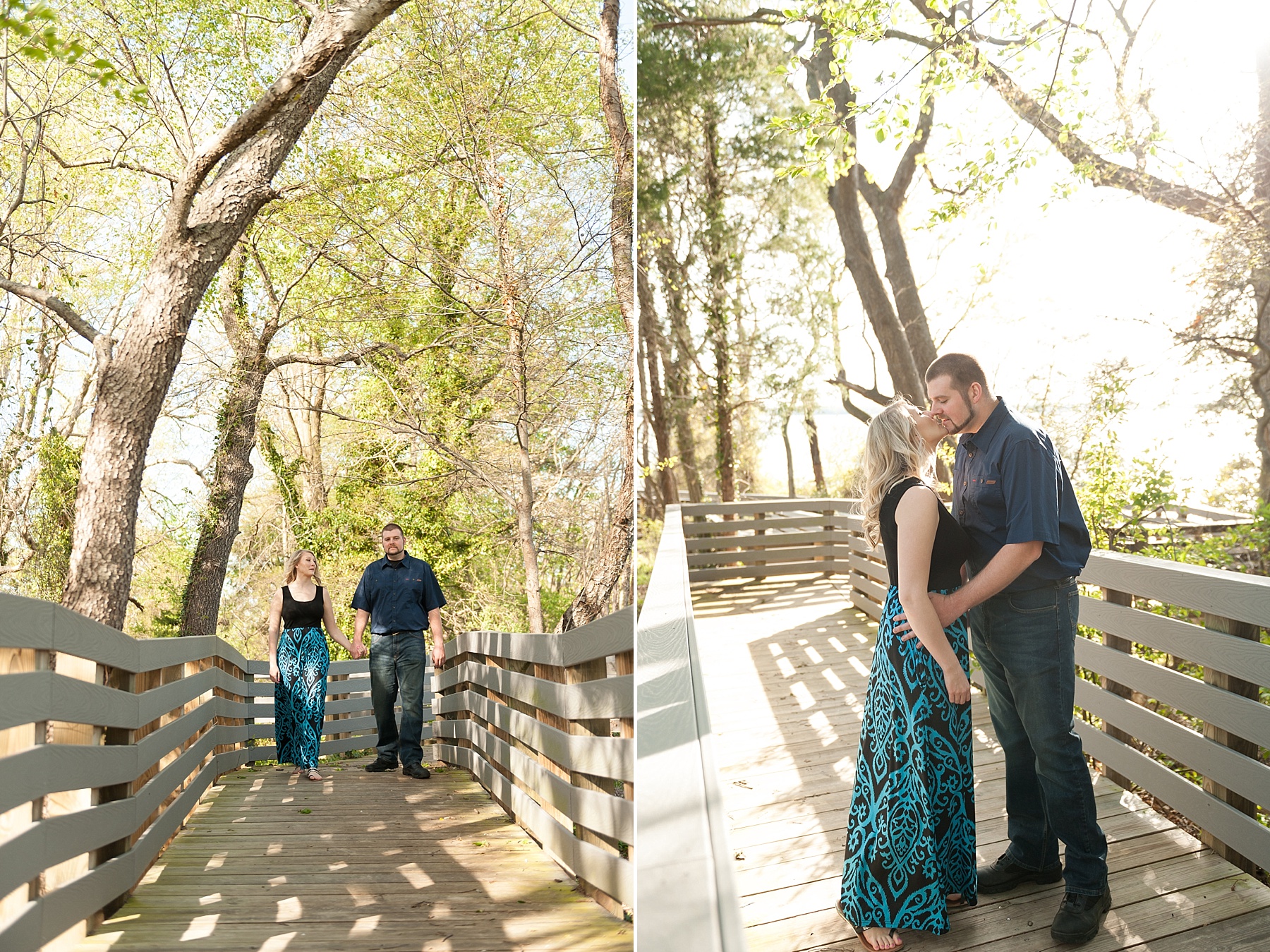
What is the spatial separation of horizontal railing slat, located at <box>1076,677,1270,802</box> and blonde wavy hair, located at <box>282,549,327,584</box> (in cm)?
256

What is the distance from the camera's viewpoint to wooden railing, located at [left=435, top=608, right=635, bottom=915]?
1600 mm

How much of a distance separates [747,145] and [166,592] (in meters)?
9.34

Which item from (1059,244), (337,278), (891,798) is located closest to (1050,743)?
(891,798)

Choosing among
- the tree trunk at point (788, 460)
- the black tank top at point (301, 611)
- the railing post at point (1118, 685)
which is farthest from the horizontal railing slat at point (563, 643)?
the tree trunk at point (788, 460)

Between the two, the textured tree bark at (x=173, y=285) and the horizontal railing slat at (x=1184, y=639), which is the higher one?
the textured tree bark at (x=173, y=285)

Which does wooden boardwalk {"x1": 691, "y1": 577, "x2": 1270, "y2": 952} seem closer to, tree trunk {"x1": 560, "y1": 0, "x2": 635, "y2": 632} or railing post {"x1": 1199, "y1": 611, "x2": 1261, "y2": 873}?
railing post {"x1": 1199, "y1": 611, "x2": 1261, "y2": 873}

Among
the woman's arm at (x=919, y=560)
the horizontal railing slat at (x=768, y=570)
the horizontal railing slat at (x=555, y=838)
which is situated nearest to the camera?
the horizontal railing slat at (x=555, y=838)

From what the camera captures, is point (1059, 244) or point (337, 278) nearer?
point (337, 278)

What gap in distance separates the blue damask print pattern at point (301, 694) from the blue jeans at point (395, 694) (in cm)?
12

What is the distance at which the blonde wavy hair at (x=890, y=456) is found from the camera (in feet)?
6.68

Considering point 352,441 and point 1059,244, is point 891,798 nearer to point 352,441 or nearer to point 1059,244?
point 352,441

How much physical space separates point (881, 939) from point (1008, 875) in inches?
21.3

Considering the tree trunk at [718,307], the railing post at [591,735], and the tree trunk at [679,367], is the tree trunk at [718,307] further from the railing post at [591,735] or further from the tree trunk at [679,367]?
the railing post at [591,735]

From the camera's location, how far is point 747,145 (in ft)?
31.3
